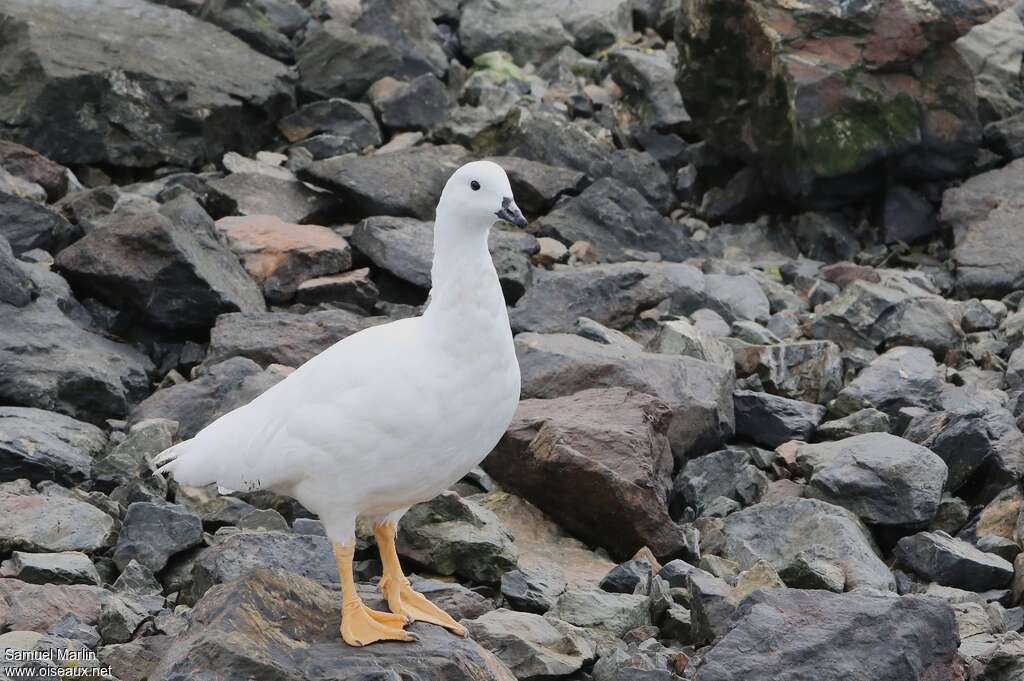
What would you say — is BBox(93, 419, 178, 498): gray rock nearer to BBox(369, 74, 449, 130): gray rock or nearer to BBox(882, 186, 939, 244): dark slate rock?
BBox(369, 74, 449, 130): gray rock

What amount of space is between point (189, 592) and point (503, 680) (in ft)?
8.00

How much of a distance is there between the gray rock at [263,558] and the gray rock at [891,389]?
5195mm

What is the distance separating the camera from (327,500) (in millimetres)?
7465

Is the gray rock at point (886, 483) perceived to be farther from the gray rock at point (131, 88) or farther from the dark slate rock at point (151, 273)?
the gray rock at point (131, 88)

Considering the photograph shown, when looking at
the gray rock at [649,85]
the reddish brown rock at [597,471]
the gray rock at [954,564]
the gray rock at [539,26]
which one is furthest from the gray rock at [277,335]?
the gray rock at [539,26]

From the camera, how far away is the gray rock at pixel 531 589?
9078mm

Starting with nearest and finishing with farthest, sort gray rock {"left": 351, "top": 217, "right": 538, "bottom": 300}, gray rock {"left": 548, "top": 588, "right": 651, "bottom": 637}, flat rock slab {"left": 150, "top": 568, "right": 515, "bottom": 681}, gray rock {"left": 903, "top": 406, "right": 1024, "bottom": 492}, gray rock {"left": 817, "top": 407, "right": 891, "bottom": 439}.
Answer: flat rock slab {"left": 150, "top": 568, "right": 515, "bottom": 681} < gray rock {"left": 548, "top": 588, "right": 651, "bottom": 637} < gray rock {"left": 903, "top": 406, "right": 1024, "bottom": 492} < gray rock {"left": 817, "top": 407, "right": 891, "bottom": 439} < gray rock {"left": 351, "top": 217, "right": 538, "bottom": 300}

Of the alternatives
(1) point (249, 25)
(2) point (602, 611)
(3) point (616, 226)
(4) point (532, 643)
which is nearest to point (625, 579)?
(2) point (602, 611)

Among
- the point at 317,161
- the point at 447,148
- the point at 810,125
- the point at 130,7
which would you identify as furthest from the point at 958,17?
the point at 130,7

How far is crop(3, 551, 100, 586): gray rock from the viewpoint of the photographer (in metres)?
8.65

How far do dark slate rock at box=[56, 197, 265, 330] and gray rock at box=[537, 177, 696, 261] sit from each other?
4228mm

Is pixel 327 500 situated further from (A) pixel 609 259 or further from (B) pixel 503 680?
(A) pixel 609 259

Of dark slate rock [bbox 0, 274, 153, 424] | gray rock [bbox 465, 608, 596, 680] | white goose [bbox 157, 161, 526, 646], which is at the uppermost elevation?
white goose [bbox 157, 161, 526, 646]

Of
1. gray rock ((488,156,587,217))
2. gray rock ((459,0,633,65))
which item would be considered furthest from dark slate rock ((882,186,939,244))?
gray rock ((459,0,633,65))
